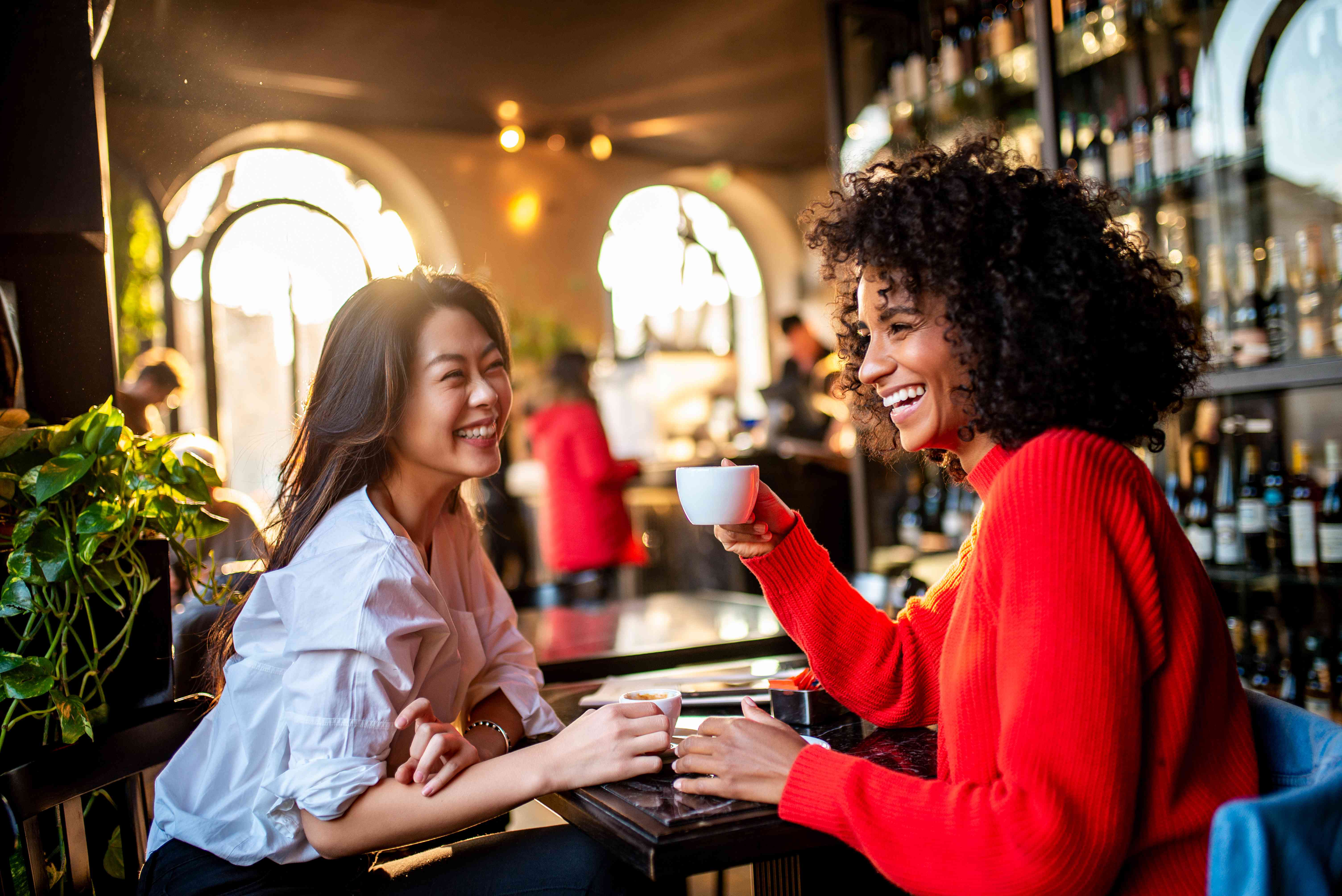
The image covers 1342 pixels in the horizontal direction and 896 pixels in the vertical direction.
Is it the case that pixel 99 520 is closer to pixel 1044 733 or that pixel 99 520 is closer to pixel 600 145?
pixel 1044 733

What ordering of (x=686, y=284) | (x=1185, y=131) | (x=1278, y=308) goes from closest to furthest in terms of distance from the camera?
1. (x=1278, y=308)
2. (x=1185, y=131)
3. (x=686, y=284)

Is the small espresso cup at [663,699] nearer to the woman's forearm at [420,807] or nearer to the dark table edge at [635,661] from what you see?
the woman's forearm at [420,807]

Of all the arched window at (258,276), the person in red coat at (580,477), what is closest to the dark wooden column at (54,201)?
the person in red coat at (580,477)

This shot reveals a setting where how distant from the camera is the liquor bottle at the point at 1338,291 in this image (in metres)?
2.13

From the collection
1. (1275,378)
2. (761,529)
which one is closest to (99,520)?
(761,529)

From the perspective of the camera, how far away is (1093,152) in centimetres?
265

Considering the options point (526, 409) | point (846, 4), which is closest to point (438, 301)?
point (846, 4)

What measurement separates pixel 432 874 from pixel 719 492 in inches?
22.2

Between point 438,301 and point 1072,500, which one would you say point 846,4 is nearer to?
point 438,301

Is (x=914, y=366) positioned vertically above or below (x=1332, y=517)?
above

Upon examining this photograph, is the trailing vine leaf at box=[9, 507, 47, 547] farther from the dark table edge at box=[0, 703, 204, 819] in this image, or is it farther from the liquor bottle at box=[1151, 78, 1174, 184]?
the liquor bottle at box=[1151, 78, 1174, 184]

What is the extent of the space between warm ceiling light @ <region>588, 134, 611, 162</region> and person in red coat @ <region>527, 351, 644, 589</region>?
3.86 m

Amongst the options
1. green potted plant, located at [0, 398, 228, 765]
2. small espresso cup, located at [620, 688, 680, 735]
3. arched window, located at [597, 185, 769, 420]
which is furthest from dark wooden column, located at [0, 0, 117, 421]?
arched window, located at [597, 185, 769, 420]

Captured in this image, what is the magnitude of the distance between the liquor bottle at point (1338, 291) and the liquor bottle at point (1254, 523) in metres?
0.39
